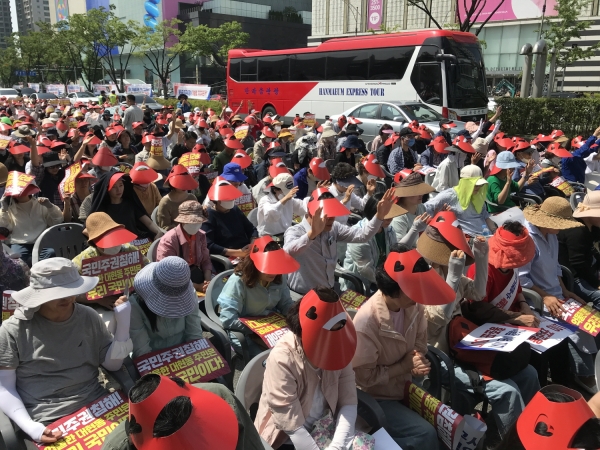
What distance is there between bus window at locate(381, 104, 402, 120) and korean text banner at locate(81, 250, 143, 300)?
11.4 metres

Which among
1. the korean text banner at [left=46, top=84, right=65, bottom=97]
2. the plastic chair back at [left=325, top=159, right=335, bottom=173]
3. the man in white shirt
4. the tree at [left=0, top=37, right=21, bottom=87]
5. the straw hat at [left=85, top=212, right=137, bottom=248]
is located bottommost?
the plastic chair back at [left=325, top=159, right=335, bottom=173]

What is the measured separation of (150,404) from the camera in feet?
5.36

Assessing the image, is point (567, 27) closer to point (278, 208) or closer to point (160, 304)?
point (278, 208)

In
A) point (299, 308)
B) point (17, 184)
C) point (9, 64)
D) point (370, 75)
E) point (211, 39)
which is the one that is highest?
point (211, 39)

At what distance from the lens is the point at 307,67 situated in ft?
68.4

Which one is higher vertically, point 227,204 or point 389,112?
point 389,112

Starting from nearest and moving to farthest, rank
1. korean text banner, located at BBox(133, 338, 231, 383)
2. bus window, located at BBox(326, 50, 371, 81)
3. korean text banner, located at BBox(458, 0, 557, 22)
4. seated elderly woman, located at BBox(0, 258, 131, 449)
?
seated elderly woman, located at BBox(0, 258, 131, 449), korean text banner, located at BBox(133, 338, 231, 383), bus window, located at BBox(326, 50, 371, 81), korean text banner, located at BBox(458, 0, 557, 22)

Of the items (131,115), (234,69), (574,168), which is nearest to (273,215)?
(574,168)

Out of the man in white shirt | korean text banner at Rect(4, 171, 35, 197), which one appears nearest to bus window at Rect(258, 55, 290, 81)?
the man in white shirt

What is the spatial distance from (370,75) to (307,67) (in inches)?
130

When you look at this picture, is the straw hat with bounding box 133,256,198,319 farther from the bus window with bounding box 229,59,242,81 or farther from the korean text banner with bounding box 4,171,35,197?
the bus window with bounding box 229,59,242,81

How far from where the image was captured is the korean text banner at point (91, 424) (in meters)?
2.67

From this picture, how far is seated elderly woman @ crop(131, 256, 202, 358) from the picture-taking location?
3242mm

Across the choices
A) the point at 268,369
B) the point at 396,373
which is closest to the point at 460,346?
the point at 396,373
